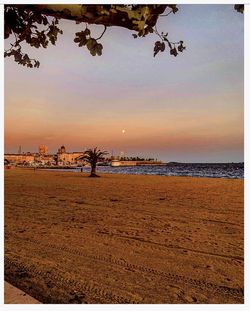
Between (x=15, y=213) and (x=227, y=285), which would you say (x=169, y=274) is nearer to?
(x=227, y=285)

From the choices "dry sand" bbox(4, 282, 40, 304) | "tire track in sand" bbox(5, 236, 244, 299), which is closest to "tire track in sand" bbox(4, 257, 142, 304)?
"dry sand" bbox(4, 282, 40, 304)

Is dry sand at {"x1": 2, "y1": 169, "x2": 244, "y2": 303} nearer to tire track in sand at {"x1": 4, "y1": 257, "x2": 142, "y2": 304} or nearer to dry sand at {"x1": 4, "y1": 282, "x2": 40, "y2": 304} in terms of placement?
tire track in sand at {"x1": 4, "y1": 257, "x2": 142, "y2": 304}

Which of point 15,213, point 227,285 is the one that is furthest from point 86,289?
point 15,213

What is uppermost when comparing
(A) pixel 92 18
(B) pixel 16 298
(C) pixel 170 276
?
(A) pixel 92 18

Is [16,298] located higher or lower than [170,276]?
higher

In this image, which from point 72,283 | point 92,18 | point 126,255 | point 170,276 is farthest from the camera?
point 126,255

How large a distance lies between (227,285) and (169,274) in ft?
2.36

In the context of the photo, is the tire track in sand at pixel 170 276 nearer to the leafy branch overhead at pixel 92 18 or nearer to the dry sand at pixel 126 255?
the dry sand at pixel 126 255

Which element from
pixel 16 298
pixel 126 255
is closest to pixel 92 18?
pixel 16 298

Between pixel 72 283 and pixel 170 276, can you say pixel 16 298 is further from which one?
pixel 170 276

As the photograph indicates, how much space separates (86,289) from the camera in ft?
11.7

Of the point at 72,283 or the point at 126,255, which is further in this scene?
the point at 126,255

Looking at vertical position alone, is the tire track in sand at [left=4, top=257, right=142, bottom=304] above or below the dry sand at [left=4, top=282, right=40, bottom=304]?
below
